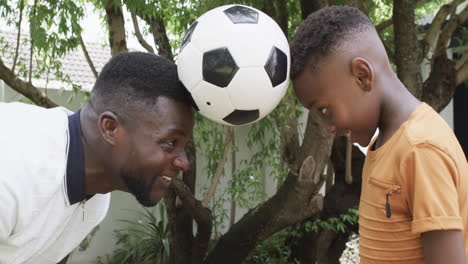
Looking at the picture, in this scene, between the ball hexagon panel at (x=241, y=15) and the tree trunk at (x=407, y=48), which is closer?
the ball hexagon panel at (x=241, y=15)

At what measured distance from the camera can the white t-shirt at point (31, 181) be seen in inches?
83.0

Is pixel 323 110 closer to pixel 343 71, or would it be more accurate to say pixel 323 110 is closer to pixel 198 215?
pixel 343 71

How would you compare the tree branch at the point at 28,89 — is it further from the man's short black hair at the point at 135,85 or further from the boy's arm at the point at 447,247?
the boy's arm at the point at 447,247

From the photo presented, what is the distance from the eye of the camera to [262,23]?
8.27 ft

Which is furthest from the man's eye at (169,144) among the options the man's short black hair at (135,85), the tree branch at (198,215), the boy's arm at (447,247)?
the tree branch at (198,215)

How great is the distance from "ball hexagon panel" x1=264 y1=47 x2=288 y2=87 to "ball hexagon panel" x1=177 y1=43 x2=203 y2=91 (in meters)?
0.28

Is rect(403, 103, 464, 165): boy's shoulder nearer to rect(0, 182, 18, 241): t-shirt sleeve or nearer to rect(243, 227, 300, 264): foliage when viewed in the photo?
rect(0, 182, 18, 241): t-shirt sleeve

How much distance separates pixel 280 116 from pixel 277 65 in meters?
2.71

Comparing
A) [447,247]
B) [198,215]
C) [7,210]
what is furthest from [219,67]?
[198,215]

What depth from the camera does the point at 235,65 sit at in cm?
244

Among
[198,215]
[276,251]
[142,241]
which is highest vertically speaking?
[198,215]

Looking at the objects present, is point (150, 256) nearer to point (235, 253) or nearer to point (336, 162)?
point (235, 253)

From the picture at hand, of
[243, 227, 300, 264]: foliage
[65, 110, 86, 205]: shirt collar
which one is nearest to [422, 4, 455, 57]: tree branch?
[243, 227, 300, 264]: foliage

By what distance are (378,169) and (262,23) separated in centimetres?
81
